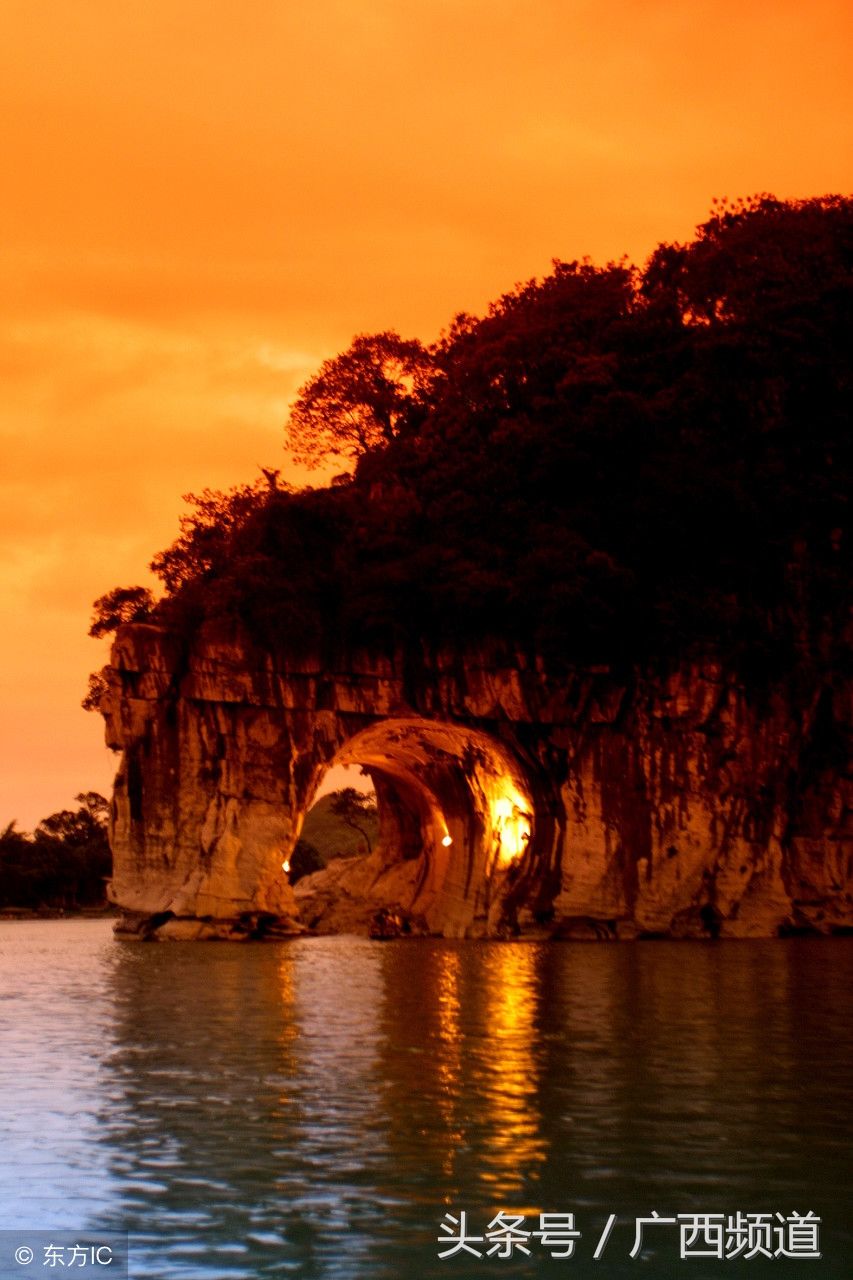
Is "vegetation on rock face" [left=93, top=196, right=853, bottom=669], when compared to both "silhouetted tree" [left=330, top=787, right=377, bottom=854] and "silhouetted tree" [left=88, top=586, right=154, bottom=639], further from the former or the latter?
"silhouetted tree" [left=330, top=787, right=377, bottom=854]

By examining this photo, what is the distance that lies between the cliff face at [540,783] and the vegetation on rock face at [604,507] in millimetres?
1096

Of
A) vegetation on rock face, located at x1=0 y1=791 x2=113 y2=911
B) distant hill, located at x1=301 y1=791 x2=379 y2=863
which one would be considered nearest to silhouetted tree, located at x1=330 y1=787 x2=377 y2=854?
vegetation on rock face, located at x1=0 y1=791 x2=113 y2=911

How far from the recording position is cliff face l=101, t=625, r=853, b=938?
40.2 metres

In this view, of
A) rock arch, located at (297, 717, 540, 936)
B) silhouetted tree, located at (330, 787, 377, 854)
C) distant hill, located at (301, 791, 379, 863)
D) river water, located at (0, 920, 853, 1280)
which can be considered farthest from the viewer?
distant hill, located at (301, 791, 379, 863)

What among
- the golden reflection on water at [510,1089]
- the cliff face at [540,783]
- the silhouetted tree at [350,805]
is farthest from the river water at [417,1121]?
the silhouetted tree at [350,805]

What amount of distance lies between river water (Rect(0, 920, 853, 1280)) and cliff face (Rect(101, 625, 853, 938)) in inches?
565

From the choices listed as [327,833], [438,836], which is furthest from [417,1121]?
[327,833]

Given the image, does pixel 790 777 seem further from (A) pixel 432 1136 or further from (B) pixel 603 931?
(A) pixel 432 1136

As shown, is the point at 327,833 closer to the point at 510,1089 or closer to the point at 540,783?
the point at 540,783

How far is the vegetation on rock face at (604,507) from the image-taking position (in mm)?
40125

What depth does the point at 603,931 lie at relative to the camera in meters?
40.1

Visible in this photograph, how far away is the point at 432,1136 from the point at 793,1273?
13.1 ft

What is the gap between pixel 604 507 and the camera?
41.7 m

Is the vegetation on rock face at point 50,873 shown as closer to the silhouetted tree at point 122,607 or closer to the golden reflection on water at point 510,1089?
the silhouetted tree at point 122,607
